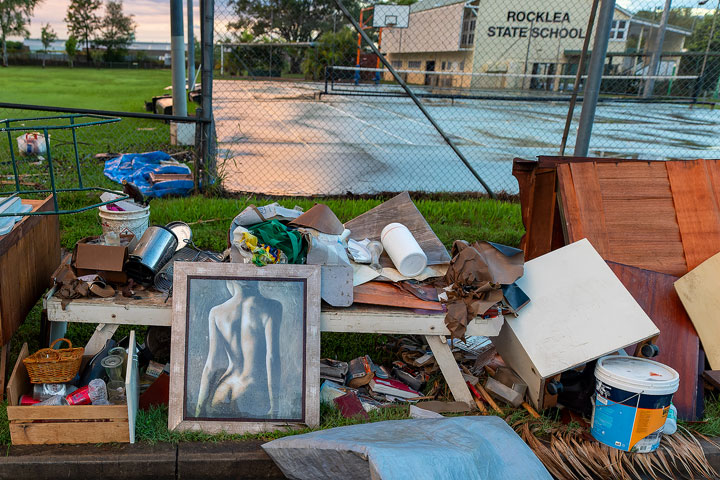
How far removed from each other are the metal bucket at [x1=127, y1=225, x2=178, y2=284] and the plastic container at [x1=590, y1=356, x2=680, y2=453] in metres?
2.75

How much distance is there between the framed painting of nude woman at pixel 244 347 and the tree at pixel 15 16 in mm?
74098

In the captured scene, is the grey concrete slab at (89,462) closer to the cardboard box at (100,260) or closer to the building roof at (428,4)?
the cardboard box at (100,260)

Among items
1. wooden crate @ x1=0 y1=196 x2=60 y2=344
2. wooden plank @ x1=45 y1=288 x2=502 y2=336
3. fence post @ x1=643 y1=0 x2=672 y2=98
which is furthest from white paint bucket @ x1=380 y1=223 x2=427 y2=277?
fence post @ x1=643 y1=0 x2=672 y2=98

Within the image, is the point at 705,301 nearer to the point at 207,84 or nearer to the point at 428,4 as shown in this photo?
the point at 207,84

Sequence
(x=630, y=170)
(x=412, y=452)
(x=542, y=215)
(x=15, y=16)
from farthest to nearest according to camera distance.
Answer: (x=15, y=16), (x=542, y=215), (x=630, y=170), (x=412, y=452)

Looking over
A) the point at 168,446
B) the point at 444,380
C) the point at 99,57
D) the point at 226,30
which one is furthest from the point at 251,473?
the point at 99,57

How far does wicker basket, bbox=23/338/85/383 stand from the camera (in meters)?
3.12

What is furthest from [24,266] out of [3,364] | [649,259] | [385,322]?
[649,259]

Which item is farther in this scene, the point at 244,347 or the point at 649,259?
the point at 649,259

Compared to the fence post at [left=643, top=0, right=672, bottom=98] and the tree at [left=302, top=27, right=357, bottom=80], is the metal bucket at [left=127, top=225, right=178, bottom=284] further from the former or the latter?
the fence post at [left=643, top=0, right=672, bottom=98]

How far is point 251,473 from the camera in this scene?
9.94 feet

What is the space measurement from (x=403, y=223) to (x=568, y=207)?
4.15 feet

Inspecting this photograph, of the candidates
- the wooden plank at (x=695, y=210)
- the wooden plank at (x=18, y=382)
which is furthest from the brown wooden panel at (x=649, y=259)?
the wooden plank at (x=18, y=382)

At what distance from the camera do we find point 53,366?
10.3 feet
